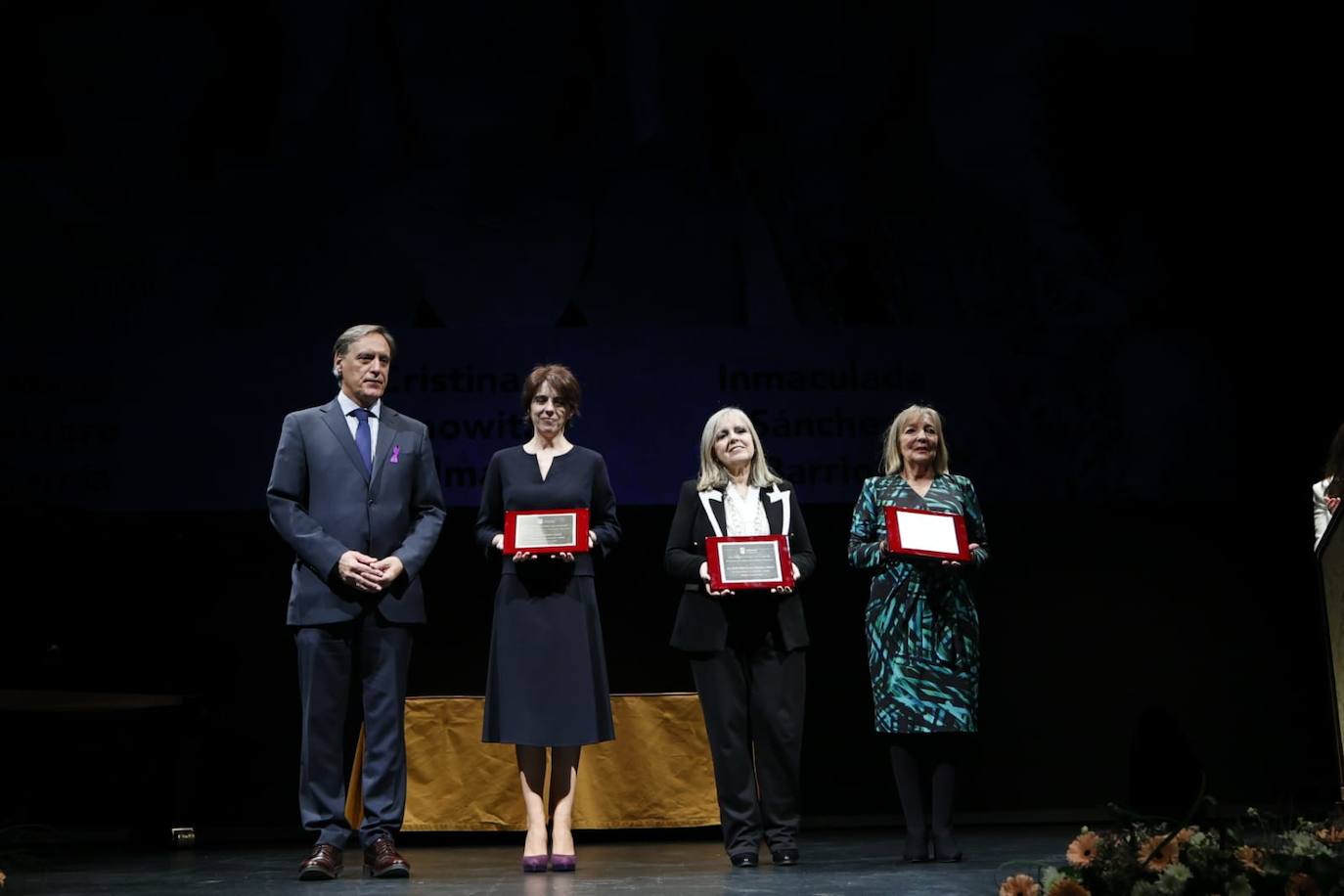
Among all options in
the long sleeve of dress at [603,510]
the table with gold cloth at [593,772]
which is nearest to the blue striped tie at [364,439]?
the long sleeve of dress at [603,510]

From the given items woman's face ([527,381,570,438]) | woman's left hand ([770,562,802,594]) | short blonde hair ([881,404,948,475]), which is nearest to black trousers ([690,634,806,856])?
woman's left hand ([770,562,802,594])

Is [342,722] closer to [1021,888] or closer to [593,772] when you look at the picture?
[593,772]

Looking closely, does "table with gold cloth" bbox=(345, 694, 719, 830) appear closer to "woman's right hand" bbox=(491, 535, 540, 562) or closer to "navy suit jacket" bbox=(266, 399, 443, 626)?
"woman's right hand" bbox=(491, 535, 540, 562)

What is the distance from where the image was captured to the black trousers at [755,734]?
4.38 meters

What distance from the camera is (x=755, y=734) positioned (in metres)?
4.46

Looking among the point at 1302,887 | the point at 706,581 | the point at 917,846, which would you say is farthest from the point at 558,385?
the point at 1302,887

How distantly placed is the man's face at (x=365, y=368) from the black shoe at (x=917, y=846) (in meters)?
2.33

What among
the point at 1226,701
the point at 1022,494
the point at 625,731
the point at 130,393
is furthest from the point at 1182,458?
the point at 130,393

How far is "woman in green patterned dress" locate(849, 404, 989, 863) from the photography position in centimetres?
443

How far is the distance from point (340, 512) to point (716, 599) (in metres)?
1.29

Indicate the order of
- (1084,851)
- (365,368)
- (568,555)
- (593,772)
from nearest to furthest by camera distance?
(1084,851)
(365,368)
(568,555)
(593,772)

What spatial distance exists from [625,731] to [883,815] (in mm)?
1558

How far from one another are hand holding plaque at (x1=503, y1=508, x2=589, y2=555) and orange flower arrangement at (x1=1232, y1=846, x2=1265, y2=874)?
2633mm

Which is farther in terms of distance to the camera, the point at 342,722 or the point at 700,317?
the point at 700,317
